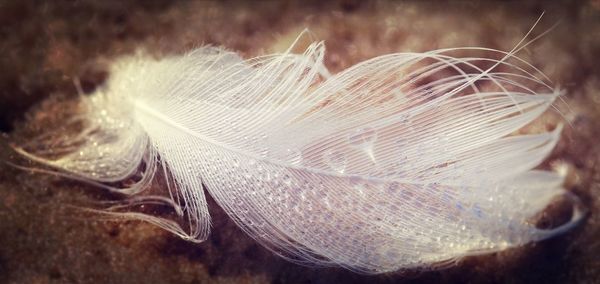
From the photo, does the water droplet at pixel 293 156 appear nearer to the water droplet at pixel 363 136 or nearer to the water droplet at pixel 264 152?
the water droplet at pixel 264 152

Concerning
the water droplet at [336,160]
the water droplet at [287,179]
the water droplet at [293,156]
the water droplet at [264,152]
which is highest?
the water droplet at [264,152]

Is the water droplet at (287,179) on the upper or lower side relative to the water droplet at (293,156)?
lower

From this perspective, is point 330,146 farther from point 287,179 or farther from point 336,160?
point 287,179

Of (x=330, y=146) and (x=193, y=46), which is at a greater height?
(x=193, y=46)

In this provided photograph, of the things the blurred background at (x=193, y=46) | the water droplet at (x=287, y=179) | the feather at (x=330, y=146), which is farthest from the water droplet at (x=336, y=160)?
the blurred background at (x=193, y=46)

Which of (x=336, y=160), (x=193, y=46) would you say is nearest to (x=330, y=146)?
(x=336, y=160)

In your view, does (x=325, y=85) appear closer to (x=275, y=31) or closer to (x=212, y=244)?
(x=275, y=31)
